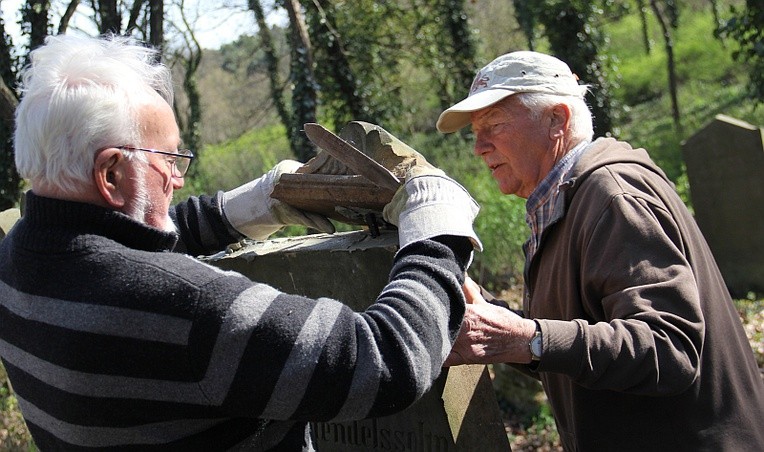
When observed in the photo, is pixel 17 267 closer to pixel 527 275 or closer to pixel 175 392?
pixel 175 392

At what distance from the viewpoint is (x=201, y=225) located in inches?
98.9

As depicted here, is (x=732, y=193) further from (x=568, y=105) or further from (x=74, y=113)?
(x=74, y=113)

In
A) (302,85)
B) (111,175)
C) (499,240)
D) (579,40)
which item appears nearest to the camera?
(111,175)

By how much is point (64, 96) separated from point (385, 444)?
1667 millimetres

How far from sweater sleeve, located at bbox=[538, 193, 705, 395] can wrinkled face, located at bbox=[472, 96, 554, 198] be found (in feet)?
1.25

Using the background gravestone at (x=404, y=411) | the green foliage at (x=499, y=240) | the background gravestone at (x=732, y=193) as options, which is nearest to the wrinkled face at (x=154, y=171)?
the background gravestone at (x=404, y=411)

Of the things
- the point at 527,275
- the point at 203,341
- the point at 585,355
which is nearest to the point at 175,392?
the point at 203,341

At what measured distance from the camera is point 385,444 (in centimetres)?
258

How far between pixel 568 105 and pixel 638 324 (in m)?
0.73

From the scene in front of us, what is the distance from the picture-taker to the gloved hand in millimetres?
2447

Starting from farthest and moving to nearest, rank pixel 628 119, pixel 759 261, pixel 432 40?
pixel 628 119 → pixel 432 40 → pixel 759 261

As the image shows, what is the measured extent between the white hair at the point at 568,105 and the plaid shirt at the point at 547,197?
0.04 metres

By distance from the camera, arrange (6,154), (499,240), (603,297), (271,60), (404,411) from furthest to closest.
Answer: (271,60)
(6,154)
(499,240)
(404,411)
(603,297)

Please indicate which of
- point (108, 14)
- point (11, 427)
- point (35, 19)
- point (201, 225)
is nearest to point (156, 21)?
point (108, 14)
